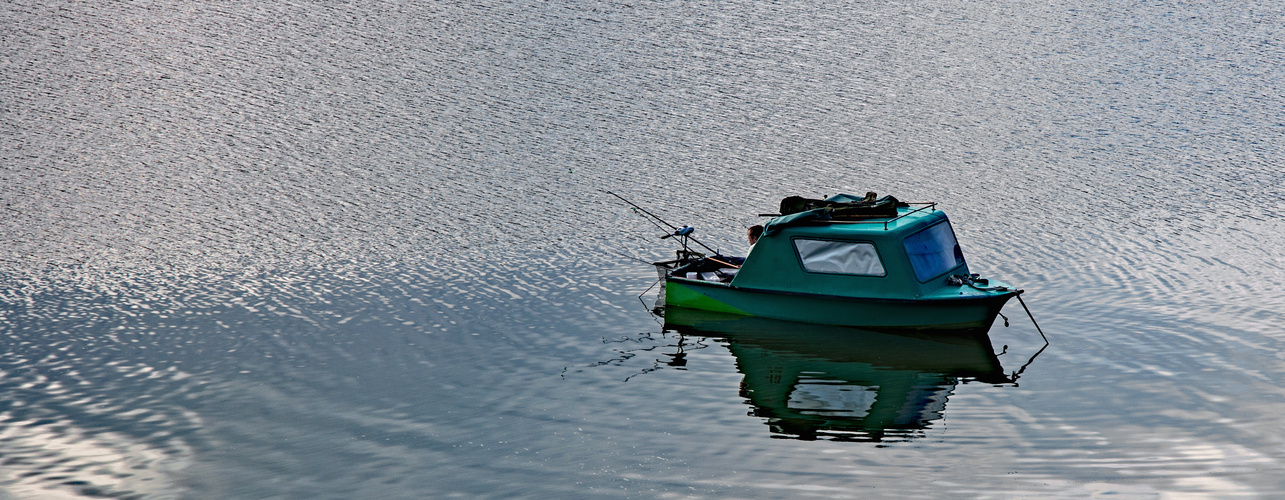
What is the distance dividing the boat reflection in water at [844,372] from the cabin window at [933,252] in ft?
3.64

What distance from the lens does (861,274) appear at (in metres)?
18.0

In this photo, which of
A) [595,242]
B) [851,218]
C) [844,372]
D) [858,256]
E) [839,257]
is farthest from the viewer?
[595,242]

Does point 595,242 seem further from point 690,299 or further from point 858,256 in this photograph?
point 858,256

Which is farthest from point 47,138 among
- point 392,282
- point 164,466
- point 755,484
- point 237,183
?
point 755,484

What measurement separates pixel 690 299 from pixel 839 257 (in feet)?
10.1

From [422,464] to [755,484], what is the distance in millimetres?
3984

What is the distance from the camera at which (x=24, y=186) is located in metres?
28.2

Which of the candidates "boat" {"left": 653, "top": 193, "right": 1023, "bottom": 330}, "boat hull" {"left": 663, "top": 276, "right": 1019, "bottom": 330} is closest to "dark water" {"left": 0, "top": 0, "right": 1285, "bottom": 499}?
"boat hull" {"left": 663, "top": 276, "right": 1019, "bottom": 330}

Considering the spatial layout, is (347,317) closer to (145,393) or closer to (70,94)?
(145,393)

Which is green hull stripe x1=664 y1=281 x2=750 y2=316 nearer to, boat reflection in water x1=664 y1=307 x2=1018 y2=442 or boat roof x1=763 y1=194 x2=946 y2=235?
boat reflection in water x1=664 y1=307 x2=1018 y2=442

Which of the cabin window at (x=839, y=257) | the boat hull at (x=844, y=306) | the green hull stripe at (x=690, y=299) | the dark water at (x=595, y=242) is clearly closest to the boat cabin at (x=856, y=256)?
the cabin window at (x=839, y=257)

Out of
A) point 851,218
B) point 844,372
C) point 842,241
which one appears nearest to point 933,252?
point 851,218

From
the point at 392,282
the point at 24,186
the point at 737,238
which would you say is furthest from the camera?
the point at 24,186

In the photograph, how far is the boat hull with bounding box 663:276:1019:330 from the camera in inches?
687
